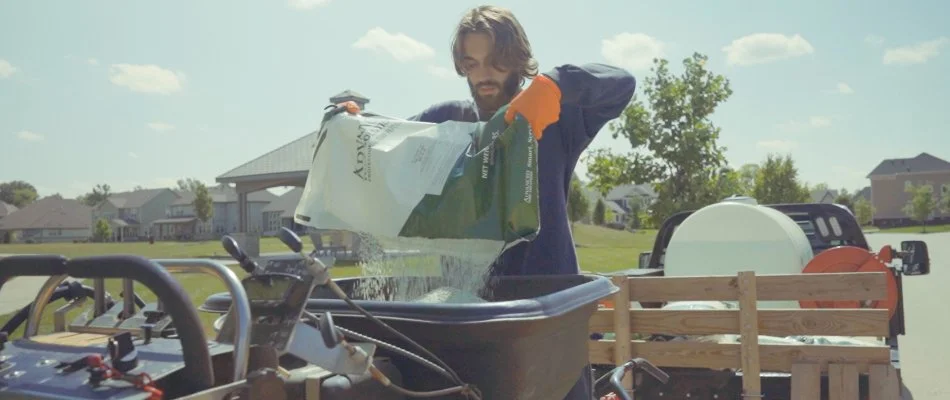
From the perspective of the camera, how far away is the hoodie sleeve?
7.04 feet

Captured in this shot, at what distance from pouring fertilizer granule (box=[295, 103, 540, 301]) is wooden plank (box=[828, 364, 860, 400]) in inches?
103

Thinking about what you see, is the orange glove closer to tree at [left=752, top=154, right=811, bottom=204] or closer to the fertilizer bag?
the fertilizer bag

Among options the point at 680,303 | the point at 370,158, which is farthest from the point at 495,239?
the point at 680,303

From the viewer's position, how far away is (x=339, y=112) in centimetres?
219

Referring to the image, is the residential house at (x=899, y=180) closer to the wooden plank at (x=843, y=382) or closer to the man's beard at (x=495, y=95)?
the wooden plank at (x=843, y=382)

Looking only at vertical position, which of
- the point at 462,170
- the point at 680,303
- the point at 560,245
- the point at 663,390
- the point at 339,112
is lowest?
the point at 663,390

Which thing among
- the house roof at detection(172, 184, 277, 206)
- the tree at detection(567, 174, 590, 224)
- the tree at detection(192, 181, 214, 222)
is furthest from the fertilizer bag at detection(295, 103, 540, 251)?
the house roof at detection(172, 184, 277, 206)

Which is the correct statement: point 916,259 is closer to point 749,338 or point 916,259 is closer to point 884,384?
point 884,384

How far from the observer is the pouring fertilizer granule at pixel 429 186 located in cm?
197

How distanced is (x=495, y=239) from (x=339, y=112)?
60cm

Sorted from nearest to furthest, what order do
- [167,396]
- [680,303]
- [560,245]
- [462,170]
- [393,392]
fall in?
[167,396] < [393,392] < [462,170] < [560,245] < [680,303]

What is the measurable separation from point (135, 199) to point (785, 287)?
338 feet

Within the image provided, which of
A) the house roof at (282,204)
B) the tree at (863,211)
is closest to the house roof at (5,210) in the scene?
the house roof at (282,204)

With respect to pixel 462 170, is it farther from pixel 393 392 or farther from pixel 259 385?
pixel 259 385
